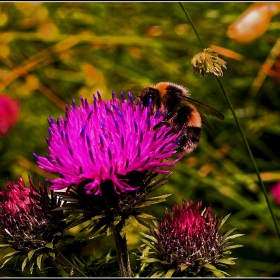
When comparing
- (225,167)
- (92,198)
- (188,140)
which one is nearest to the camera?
(92,198)

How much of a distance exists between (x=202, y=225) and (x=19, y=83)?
166cm

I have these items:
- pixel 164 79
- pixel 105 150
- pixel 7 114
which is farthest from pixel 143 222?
pixel 164 79

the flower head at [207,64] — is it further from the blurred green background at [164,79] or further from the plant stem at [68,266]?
the blurred green background at [164,79]

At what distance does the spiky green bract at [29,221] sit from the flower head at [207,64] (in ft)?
1.33

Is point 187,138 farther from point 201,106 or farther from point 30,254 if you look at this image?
point 30,254

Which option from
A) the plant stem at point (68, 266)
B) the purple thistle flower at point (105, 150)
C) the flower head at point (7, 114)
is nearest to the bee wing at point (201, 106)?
the purple thistle flower at point (105, 150)

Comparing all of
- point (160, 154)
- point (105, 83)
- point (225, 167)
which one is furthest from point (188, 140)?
point (105, 83)

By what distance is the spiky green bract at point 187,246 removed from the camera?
1107 mm

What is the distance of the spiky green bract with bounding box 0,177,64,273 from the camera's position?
115 cm

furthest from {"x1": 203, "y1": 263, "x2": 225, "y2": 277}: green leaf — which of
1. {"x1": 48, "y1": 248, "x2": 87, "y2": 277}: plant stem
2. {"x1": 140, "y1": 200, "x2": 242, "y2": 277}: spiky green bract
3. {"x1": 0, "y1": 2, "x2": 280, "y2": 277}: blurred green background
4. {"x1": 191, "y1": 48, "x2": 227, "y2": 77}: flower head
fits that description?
{"x1": 0, "y1": 2, "x2": 280, "y2": 277}: blurred green background

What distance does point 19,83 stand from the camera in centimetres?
260

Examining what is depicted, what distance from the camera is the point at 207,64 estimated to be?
41.8 inches

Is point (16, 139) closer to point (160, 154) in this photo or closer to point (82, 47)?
point (82, 47)

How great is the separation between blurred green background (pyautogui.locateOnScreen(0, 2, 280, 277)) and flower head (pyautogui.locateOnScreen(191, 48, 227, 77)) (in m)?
1.12
